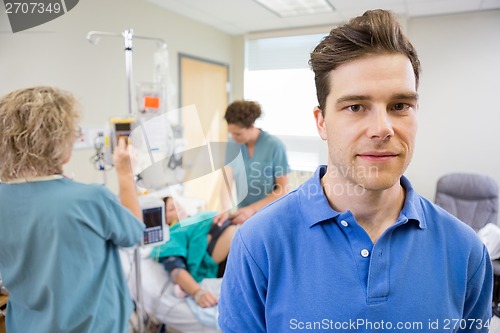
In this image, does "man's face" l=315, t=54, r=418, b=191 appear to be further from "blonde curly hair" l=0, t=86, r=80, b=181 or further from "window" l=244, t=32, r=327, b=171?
"window" l=244, t=32, r=327, b=171

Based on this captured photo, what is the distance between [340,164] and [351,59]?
23 centimetres

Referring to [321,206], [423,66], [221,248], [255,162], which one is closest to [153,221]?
[221,248]

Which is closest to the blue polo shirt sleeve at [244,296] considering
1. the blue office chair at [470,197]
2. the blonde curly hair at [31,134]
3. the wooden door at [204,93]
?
the blonde curly hair at [31,134]

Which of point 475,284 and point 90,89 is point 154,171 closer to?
point 90,89

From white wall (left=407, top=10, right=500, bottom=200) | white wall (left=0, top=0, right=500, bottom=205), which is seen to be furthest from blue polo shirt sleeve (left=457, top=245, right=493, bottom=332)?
white wall (left=407, top=10, right=500, bottom=200)

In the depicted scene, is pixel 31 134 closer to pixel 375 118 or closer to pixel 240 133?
pixel 375 118

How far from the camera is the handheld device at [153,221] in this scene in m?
1.71

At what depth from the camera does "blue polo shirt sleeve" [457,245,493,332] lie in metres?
0.80

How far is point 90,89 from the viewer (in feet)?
8.60

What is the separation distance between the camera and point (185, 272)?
2.04 m

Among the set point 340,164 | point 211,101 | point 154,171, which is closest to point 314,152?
point 211,101

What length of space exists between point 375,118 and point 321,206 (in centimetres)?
23

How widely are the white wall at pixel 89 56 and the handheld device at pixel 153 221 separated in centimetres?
101

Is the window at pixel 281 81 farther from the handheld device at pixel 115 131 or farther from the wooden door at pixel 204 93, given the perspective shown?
the handheld device at pixel 115 131
